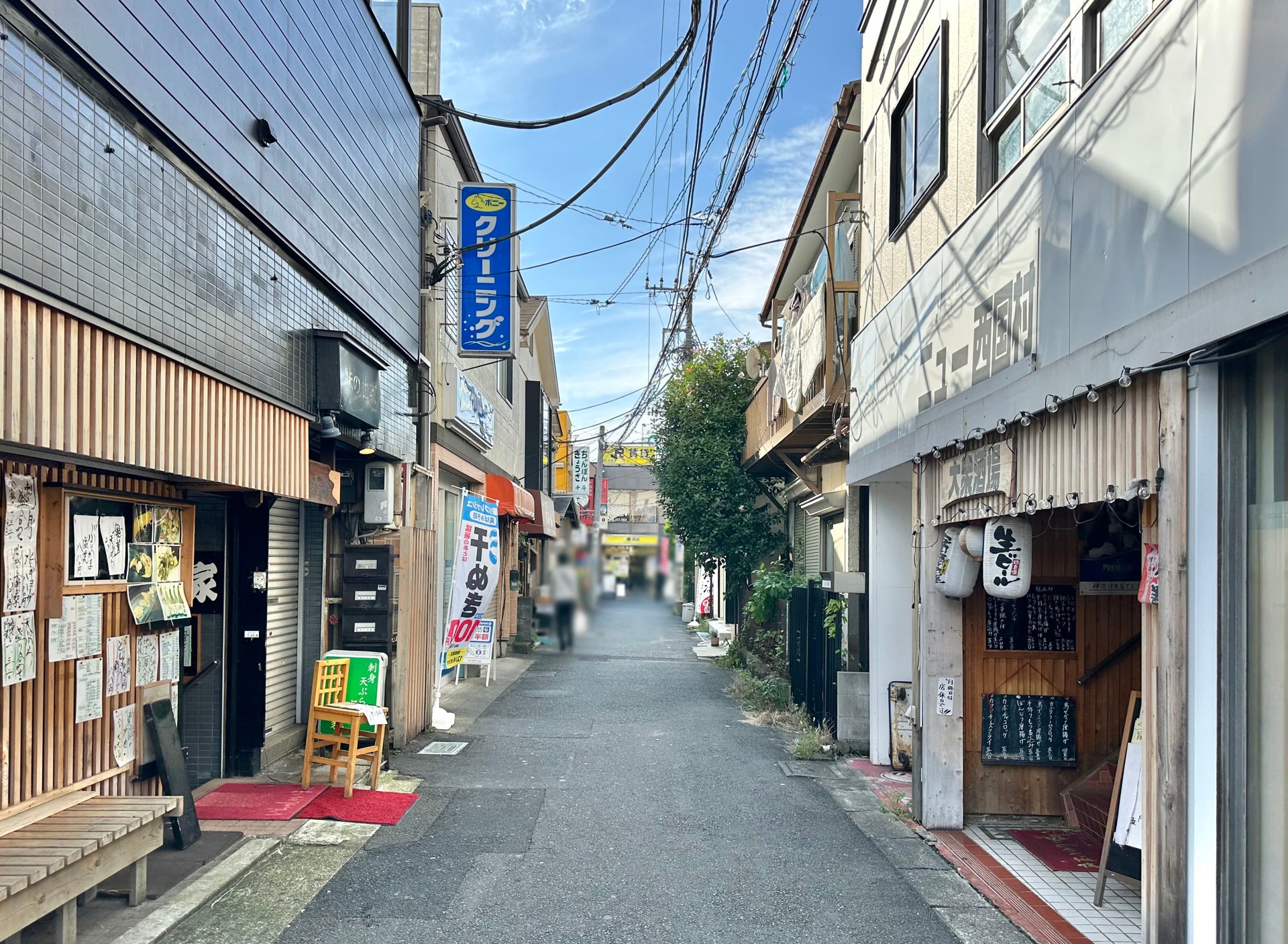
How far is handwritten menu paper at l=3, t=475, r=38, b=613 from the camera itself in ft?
17.4

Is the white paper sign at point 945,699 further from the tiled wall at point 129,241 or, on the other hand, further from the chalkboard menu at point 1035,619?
the tiled wall at point 129,241

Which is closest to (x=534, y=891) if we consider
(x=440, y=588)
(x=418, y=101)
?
(x=440, y=588)

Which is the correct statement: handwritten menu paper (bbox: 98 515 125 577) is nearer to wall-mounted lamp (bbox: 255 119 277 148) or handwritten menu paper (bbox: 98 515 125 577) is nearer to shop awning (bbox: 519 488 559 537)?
wall-mounted lamp (bbox: 255 119 277 148)

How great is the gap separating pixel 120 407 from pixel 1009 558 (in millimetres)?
5650

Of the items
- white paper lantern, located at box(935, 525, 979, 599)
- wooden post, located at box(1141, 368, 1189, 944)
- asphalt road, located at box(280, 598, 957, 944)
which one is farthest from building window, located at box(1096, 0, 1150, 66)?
asphalt road, located at box(280, 598, 957, 944)

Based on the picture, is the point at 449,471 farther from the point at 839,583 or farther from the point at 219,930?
the point at 219,930

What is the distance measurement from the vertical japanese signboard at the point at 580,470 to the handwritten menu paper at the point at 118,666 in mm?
25481

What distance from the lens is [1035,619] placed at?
7.96 meters

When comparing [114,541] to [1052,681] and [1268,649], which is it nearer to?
[1268,649]

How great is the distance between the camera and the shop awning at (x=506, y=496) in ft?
54.3

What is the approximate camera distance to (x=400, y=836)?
23.9ft

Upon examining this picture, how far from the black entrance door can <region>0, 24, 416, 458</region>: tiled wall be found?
1.45 meters

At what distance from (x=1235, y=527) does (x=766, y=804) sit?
A: 17.4 ft

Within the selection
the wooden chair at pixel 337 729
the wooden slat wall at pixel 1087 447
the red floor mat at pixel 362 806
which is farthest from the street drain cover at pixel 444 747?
the wooden slat wall at pixel 1087 447
